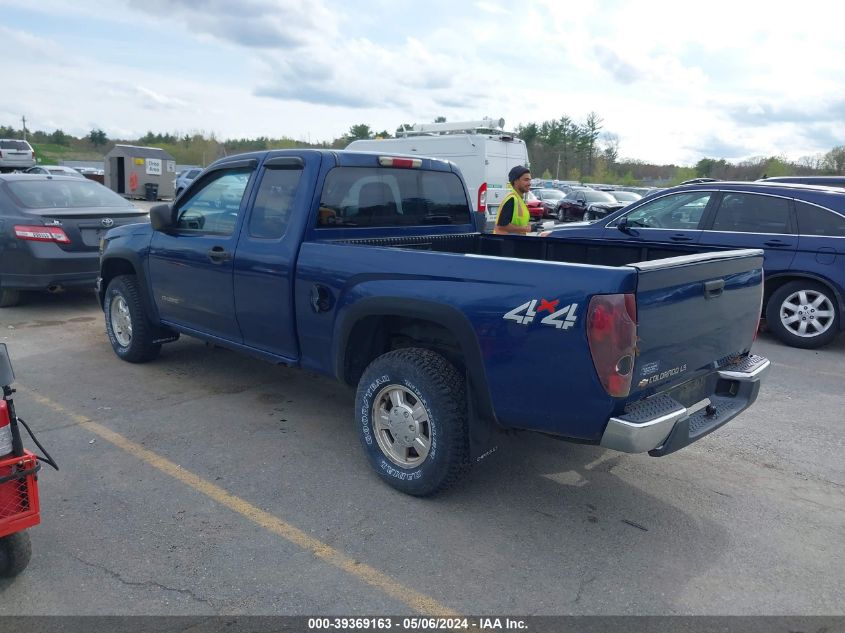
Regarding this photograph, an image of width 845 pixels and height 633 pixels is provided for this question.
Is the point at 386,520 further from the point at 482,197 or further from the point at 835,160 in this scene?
the point at 835,160

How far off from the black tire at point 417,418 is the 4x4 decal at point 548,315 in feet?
1.95

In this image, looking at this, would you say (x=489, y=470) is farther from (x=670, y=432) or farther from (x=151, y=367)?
(x=151, y=367)

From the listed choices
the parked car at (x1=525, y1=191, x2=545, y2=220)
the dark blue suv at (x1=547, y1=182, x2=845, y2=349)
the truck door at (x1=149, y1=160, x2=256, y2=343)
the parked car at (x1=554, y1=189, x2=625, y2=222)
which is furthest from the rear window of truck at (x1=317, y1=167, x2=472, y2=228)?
the parked car at (x1=554, y1=189, x2=625, y2=222)

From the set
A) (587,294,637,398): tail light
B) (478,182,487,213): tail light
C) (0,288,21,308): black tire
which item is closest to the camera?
(587,294,637,398): tail light

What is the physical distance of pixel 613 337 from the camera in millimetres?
2906

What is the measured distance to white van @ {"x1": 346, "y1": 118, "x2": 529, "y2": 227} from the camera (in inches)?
633

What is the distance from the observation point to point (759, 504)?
150 inches

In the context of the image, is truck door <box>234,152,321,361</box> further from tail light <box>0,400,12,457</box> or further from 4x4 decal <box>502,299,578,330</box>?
tail light <box>0,400,12,457</box>

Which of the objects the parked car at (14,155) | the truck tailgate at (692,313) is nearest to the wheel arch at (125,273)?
the truck tailgate at (692,313)

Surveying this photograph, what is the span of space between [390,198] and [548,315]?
7.10 feet

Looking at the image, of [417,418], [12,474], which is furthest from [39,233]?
[417,418]

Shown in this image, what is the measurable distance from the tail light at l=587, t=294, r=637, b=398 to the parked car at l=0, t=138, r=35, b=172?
4009 cm

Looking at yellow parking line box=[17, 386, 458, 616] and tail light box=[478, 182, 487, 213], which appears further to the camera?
tail light box=[478, 182, 487, 213]

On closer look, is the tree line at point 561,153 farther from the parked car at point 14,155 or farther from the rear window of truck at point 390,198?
the rear window of truck at point 390,198
